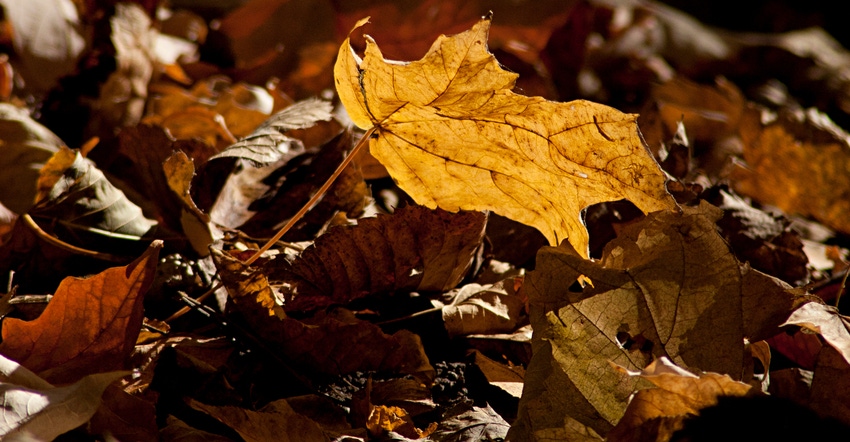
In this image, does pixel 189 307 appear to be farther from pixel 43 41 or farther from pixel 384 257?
pixel 43 41

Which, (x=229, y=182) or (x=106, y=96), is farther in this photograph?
(x=106, y=96)

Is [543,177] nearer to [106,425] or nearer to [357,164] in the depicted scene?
[357,164]

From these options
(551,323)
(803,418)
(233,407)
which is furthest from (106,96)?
(803,418)

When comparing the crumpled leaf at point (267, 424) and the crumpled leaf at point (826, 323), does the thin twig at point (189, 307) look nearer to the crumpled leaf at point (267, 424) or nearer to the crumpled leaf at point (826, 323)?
the crumpled leaf at point (267, 424)

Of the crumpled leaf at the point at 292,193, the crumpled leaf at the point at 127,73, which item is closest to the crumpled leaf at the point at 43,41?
the crumpled leaf at the point at 127,73

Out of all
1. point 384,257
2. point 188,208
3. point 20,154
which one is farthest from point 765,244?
point 20,154

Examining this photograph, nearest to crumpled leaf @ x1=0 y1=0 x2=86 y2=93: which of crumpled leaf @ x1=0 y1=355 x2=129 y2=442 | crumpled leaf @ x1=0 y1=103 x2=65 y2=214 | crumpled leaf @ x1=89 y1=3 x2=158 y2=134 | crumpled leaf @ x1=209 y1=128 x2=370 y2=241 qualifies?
crumpled leaf @ x1=89 y1=3 x2=158 y2=134
